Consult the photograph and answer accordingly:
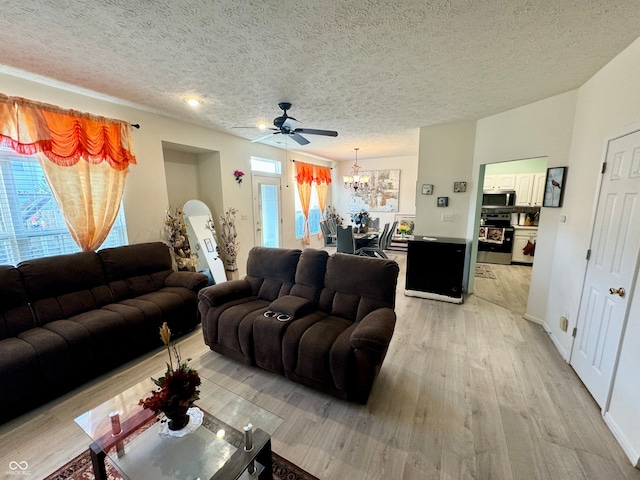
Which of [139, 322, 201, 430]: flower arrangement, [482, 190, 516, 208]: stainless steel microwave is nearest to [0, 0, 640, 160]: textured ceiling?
[139, 322, 201, 430]: flower arrangement

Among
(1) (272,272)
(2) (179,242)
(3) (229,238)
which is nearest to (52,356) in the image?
(1) (272,272)

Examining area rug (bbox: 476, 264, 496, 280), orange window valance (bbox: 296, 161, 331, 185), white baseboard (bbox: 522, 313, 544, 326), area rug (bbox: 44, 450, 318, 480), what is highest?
orange window valance (bbox: 296, 161, 331, 185)

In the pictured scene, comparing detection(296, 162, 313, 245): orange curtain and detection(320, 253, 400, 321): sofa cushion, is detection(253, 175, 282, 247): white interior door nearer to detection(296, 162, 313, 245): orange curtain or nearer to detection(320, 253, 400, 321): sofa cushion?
detection(296, 162, 313, 245): orange curtain

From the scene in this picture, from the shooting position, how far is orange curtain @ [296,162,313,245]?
659 centimetres

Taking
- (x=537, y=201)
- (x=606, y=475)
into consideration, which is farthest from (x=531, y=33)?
(x=537, y=201)

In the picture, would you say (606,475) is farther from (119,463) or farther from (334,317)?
(119,463)

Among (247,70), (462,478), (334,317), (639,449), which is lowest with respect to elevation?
(462,478)

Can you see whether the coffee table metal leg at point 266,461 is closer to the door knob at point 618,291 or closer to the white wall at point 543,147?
the door knob at point 618,291

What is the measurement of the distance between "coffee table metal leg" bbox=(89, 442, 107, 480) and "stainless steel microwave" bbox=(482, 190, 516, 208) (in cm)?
648

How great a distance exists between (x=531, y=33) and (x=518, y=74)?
707 millimetres

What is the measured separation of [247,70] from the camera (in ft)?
7.54

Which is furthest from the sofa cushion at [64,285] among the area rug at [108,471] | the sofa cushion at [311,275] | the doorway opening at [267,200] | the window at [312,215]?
the window at [312,215]

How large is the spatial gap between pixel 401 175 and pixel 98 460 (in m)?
7.49

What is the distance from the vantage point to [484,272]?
5.24 meters
